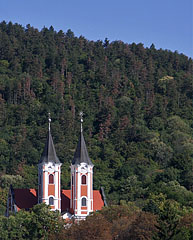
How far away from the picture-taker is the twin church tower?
7775cm

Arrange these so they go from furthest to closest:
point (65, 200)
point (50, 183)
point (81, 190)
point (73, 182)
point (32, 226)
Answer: point (65, 200), point (73, 182), point (81, 190), point (50, 183), point (32, 226)

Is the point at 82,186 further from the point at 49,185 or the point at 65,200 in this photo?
the point at 65,200

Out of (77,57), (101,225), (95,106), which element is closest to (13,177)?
(95,106)

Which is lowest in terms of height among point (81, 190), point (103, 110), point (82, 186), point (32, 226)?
point (32, 226)

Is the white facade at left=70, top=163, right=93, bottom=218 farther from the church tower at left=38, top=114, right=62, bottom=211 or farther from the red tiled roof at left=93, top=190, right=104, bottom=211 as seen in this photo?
the red tiled roof at left=93, top=190, right=104, bottom=211

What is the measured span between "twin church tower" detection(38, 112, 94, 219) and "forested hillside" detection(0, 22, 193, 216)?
10.4 metres

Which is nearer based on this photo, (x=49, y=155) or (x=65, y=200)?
(x=49, y=155)

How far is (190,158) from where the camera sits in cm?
10475

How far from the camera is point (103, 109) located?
13025 centimetres

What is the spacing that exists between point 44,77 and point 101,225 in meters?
80.4

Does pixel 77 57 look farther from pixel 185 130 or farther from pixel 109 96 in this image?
pixel 185 130

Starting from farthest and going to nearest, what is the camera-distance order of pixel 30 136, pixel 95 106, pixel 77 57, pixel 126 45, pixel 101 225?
1. pixel 126 45
2. pixel 77 57
3. pixel 95 106
4. pixel 30 136
5. pixel 101 225

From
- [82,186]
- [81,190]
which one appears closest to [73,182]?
[82,186]

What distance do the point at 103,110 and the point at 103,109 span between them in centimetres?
19
